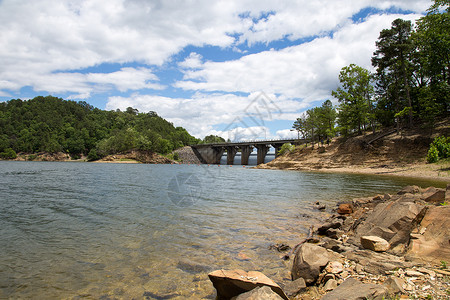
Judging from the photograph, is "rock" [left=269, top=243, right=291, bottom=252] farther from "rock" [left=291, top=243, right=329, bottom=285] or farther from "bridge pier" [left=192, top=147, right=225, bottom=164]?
"bridge pier" [left=192, top=147, right=225, bottom=164]

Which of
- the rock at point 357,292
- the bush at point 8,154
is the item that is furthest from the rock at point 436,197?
the bush at point 8,154

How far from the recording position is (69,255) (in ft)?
25.3

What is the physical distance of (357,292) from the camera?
405 centimetres

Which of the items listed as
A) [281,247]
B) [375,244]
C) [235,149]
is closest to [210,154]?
[235,149]

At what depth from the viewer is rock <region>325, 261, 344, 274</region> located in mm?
5559

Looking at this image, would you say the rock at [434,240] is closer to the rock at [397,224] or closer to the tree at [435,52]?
the rock at [397,224]

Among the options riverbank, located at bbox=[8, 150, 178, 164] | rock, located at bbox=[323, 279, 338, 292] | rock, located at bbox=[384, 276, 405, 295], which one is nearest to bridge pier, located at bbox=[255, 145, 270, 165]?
riverbank, located at bbox=[8, 150, 178, 164]

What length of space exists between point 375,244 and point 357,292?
322 cm

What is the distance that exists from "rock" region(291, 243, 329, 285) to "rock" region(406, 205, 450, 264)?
224 cm

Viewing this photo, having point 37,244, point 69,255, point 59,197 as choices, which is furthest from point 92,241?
point 59,197

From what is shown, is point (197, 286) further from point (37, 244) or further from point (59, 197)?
point (59, 197)

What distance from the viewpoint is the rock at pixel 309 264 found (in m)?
5.56

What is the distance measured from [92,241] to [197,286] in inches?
214

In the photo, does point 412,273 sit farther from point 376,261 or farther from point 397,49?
point 397,49
